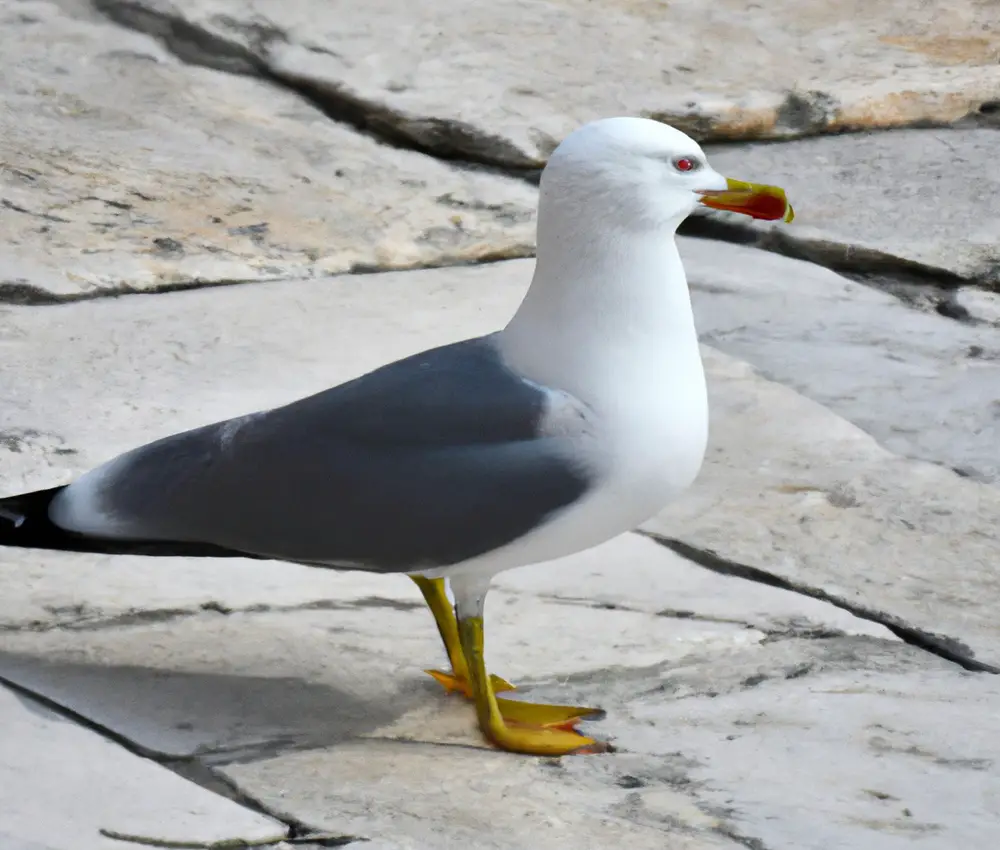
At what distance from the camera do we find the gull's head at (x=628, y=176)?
228 centimetres

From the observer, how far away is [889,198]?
16.6ft

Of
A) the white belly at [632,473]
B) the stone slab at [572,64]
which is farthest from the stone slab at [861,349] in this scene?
the white belly at [632,473]

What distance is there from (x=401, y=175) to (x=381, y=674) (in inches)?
103

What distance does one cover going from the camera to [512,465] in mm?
2238

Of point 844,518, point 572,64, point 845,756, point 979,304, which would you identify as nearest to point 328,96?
point 572,64

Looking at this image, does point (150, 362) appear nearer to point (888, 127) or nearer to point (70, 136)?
point (70, 136)

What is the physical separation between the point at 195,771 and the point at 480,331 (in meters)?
1.95

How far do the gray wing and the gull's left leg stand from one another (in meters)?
0.14

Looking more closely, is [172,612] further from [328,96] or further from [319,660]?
[328,96]

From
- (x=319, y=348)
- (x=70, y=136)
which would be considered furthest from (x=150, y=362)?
(x=70, y=136)

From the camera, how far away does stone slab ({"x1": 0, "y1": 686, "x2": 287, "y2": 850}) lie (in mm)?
2066

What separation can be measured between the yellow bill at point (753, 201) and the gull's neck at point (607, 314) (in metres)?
0.12

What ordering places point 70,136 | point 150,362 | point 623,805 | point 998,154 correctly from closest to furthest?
1. point 623,805
2. point 150,362
3. point 70,136
4. point 998,154

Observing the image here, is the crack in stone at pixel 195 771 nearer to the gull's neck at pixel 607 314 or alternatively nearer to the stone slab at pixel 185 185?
the gull's neck at pixel 607 314
